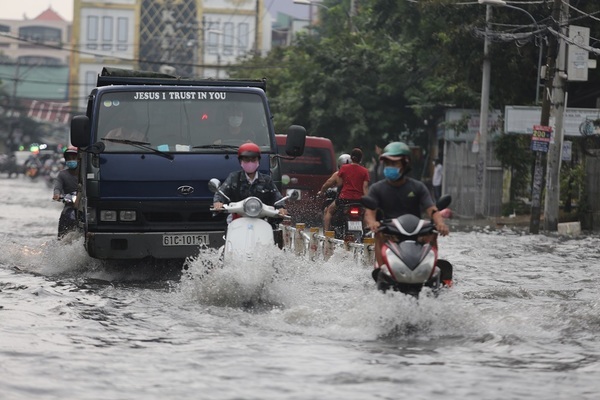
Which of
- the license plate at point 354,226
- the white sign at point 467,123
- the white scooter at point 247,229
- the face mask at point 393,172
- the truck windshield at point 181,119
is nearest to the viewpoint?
the face mask at point 393,172

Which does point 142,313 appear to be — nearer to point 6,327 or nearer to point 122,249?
point 6,327

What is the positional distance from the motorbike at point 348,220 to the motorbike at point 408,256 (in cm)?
825

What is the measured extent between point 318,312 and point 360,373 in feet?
9.63

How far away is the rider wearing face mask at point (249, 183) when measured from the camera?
12977 millimetres

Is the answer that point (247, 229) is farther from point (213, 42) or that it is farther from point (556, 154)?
point (213, 42)

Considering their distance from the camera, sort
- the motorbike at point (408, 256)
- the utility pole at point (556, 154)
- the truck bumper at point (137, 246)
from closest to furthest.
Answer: the motorbike at point (408, 256) → the truck bumper at point (137, 246) → the utility pole at point (556, 154)

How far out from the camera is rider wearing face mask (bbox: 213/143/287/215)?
42.6 ft

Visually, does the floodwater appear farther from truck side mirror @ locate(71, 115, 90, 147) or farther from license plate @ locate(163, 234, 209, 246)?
truck side mirror @ locate(71, 115, 90, 147)

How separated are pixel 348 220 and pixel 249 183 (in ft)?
20.4

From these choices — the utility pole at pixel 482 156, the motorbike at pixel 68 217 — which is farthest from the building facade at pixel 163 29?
the motorbike at pixel 68 217

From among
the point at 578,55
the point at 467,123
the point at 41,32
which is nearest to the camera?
the point at 578,55

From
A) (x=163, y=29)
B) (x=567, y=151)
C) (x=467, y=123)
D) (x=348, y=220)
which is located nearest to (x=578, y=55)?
(x=567, y=151)

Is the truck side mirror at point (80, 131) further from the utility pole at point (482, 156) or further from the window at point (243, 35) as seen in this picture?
the window at point (243, 35)

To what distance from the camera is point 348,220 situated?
19.3 m
